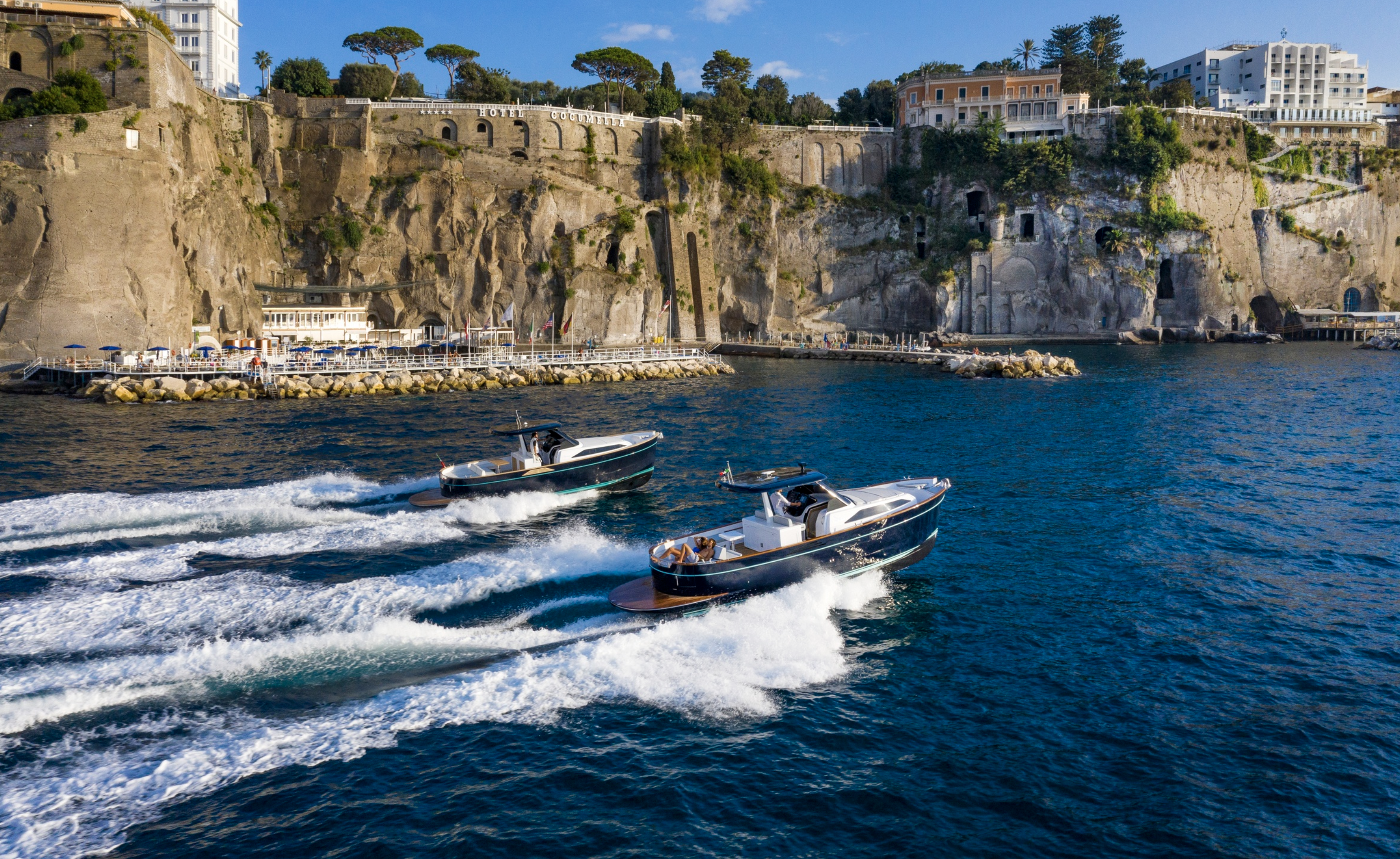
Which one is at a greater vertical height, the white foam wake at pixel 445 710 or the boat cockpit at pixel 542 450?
the boat cockpit at pixel 542 450

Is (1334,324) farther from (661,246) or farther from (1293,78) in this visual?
(661,246)

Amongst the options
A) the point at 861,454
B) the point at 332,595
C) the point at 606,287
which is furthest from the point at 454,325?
the point at 332,595

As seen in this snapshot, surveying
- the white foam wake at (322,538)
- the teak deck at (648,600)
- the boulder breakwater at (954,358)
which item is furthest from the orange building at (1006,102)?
the teak deck at (648,600)

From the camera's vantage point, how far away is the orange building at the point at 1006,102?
9962cm

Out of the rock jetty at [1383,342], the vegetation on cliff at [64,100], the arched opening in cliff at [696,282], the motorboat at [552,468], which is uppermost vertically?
the vegetation on cliff at [64,100]

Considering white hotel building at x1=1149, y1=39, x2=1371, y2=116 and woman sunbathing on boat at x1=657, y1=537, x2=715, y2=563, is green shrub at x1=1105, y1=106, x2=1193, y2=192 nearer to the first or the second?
white hotel building at x1=1149, y1=39, x2=1371, y2=116

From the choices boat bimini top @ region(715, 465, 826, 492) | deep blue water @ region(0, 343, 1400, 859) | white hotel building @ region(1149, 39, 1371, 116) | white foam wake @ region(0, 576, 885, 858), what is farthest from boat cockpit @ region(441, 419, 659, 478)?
white hotel building @ region(1149, 39, 1371, 116)

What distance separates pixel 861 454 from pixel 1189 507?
11965mm

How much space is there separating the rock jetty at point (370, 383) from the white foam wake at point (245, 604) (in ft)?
115

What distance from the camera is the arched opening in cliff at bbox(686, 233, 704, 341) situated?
90.0m

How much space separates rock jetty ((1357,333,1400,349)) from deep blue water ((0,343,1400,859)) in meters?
73.5

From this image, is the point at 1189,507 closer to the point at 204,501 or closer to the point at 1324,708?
the point at 1324,708

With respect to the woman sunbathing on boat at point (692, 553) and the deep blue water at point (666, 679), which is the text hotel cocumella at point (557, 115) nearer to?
the deep blue water at point (666, 679)

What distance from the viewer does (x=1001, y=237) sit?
9775cm
